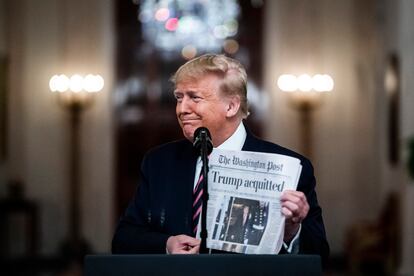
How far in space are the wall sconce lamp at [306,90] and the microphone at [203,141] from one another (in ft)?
34.3

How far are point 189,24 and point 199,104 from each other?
11486mm

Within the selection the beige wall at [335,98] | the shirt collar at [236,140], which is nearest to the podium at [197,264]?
the shirt collar at [236,140]

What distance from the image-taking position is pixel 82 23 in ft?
46.5

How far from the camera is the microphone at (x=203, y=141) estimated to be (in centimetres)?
305

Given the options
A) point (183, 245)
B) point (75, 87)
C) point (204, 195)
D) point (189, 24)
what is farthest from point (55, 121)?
point (204, 195)

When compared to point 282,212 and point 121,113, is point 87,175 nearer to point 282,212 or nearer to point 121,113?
point 121,113

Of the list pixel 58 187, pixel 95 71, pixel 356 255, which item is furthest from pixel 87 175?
pixel 356 255

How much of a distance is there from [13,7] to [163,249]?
11350 mm

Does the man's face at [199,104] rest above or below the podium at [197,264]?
above

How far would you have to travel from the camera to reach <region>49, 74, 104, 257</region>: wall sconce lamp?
13.5 meters

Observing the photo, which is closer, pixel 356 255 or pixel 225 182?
pixel 225 182

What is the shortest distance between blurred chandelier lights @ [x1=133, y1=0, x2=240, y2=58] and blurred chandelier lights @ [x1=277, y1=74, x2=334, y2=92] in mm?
1137

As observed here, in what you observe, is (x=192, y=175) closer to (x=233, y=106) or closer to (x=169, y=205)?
(x=169, y=205)

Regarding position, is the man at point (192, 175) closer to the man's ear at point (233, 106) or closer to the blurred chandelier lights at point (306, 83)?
the man's ear at point (233, 106)
